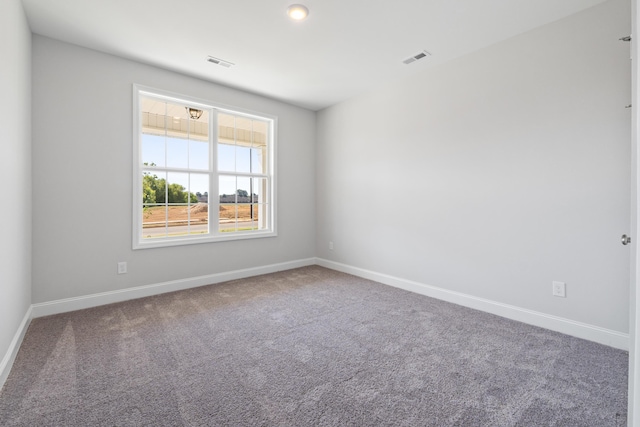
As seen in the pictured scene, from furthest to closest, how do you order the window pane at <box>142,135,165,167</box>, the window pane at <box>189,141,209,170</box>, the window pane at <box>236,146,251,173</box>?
the window pane at <box>236,146,251,173</box> → the window pane at <box>189,141,209,170</box> → the window pane at <box>142,135,165,167</box>

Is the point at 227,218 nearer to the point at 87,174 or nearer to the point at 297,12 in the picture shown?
the point at 87,174

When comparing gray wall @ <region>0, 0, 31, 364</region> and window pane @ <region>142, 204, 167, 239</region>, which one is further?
window pane @ <region>142, 204, 167, 239</region>

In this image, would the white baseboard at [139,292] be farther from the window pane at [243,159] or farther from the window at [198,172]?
the window pane at [243,159]

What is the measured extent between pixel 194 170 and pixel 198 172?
0.06 metres

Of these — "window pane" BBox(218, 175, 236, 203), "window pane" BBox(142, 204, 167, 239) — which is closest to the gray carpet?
"window pane" BBox(142, 204, 167, 239)

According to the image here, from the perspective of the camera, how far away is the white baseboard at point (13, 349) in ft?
5.92

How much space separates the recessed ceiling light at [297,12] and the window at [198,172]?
6.05 ft

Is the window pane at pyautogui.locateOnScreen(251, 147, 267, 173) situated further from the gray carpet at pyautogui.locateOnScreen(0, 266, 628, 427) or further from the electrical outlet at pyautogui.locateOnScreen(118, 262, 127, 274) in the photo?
the gray carpet at pyautogui.locateOnScreen(0, 266, 628, 427)

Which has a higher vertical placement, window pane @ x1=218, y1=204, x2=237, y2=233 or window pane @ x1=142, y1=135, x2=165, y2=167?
window pane @ x1=142, y1=135, x2=165, y2=167

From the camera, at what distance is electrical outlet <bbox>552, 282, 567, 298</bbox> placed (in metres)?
2.49

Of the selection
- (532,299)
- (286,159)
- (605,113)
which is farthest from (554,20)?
(286,159)

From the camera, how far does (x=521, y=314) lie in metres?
2.71

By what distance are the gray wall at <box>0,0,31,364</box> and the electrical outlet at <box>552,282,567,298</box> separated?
409 cm

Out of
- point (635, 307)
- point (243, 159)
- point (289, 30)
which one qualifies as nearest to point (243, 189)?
point (243, 159)
